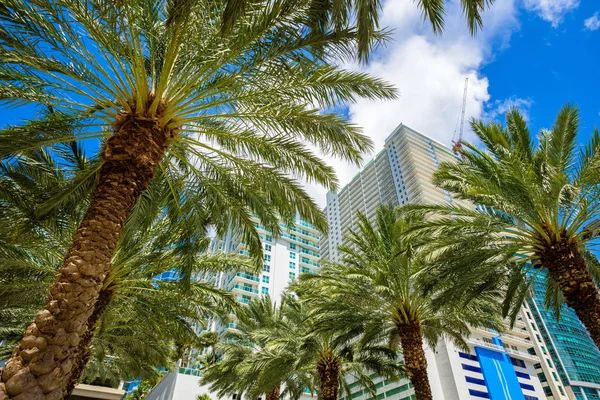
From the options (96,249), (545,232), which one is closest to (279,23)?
(96,249)

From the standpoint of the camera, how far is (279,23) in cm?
690

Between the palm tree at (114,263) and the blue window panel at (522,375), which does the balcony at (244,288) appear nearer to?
the blue window panel at (522,375)

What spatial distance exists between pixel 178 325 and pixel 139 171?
9.36 metres

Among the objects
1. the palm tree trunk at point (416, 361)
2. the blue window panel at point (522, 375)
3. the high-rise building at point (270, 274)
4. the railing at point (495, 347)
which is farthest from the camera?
the blue window panel at point (522, 375)

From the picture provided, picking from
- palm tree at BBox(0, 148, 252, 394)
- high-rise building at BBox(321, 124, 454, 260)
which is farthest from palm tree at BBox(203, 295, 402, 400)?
high-rise building at BBox(321, 124, 454, 260)

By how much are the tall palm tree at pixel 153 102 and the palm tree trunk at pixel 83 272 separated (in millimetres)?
17

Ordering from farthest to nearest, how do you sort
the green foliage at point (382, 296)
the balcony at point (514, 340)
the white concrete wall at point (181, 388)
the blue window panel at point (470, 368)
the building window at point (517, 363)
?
1. the balcony at point (514, 340)
2. the building window at point (517, 363)
3. the blue window panel at point (470, 368)
4. the white concrete wall at point (181, 388)
5. the green foliage at point (382, 296)

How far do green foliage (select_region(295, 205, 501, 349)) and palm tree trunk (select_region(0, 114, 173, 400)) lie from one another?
8.96m

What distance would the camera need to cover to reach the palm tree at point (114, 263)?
31.0 ft

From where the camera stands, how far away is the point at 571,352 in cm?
10375

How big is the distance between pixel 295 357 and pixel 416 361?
6.66 meters

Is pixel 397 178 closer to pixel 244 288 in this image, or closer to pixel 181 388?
pixel 244 288

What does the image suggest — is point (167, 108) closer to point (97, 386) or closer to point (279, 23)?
point (279, 23)

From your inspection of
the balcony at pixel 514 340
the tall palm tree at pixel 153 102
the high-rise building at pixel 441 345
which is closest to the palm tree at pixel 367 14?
the tall palm tree at pixel 153 102
